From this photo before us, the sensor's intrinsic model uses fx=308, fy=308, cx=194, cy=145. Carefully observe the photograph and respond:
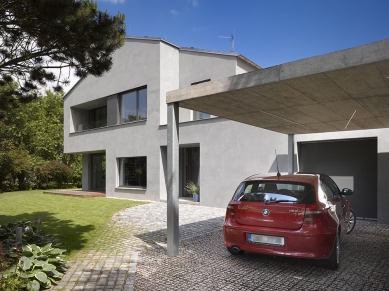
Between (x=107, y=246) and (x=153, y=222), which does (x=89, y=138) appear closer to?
(x=153, y=222)

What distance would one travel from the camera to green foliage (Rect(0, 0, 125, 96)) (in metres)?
5.09

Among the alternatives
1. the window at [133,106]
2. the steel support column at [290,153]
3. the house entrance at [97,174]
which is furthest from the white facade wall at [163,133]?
the house entrance at [97,174]

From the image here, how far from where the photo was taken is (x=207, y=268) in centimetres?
507

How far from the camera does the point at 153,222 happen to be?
945 centimetres


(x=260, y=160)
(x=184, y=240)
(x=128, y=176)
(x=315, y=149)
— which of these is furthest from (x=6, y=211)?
(x=315, y=149)

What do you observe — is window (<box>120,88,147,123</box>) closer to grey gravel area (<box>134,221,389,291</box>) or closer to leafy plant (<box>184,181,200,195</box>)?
leafy plant (<box>184,181,200,195</box>)

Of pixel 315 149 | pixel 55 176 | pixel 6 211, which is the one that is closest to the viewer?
pixel 315 149

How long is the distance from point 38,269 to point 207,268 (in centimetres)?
253

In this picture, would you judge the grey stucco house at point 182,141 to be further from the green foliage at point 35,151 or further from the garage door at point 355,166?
the green foliage at point 35,151

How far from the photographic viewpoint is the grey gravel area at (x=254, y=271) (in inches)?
170

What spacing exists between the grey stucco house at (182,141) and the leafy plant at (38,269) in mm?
8025

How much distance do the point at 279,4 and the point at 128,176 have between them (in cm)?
1178

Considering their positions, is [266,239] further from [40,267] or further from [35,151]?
[35,151]

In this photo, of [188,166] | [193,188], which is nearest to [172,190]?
[193,188]
